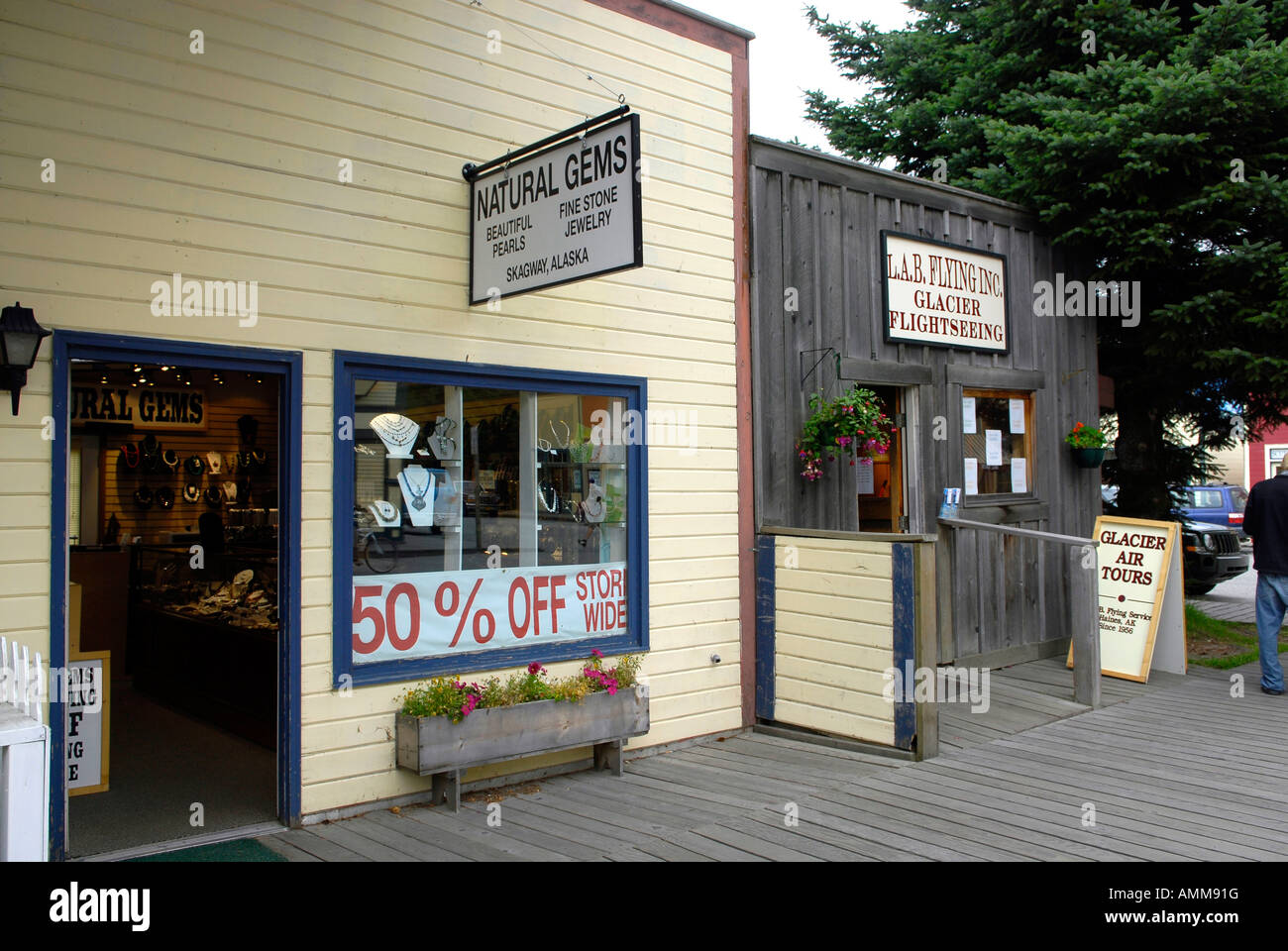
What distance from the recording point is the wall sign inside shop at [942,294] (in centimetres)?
805

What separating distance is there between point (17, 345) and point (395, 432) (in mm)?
1826

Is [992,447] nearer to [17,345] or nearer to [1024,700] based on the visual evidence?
[1024,700]

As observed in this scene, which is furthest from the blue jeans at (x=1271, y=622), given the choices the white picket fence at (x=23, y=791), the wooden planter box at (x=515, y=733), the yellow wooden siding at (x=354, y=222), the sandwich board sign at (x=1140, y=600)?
the white picket fence at (x=23, y=791)

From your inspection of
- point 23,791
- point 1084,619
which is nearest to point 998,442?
point 1084,619

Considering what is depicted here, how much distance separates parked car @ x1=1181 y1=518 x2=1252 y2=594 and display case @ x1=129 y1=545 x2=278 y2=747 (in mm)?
12707

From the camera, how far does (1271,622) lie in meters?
7.64

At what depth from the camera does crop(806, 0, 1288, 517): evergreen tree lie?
28.0 ft

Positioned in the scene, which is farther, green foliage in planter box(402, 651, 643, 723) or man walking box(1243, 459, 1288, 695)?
man walking box(1243, 459, 1288, 695)

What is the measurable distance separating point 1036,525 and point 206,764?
7.12 m

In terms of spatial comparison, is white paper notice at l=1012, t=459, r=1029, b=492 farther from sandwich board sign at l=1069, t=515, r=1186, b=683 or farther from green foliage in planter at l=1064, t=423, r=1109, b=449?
sandwich board sign at l=1069, t=515, r=1186, b=683

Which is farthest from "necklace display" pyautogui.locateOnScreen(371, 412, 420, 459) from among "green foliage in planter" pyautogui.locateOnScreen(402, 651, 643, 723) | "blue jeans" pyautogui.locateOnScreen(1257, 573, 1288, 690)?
"blue jeans" pyautogui.locateOnScreen(1257, 573, 1288, 690)

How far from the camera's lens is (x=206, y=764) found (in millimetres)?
6047

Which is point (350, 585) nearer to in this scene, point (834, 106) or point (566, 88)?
point (566, 88)

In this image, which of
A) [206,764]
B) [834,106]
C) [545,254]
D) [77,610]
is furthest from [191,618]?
[834,106]
